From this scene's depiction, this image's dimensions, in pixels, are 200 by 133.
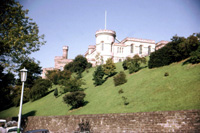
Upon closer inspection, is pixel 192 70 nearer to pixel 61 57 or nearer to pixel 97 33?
pixel 97 33

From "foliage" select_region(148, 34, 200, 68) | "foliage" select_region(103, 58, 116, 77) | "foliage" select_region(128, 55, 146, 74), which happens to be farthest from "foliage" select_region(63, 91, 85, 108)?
"foliage" select_region(148, 34, 200, 68)

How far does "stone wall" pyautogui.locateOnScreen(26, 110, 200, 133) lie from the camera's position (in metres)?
10.4

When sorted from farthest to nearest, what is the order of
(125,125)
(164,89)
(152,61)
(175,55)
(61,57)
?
(61,57) → (152,61) → (175,55) → (164,89) → (125,125)

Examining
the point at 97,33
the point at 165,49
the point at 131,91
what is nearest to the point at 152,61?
the point at 165,49

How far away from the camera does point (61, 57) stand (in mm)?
80750

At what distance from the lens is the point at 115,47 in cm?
6631

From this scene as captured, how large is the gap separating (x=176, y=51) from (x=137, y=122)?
849 inches

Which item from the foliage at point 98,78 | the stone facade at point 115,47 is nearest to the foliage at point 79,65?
the stone facade at point 115,47

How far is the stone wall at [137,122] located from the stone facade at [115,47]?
43.8 meters

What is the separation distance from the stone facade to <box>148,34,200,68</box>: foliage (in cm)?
2859

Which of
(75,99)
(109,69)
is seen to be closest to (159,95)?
(75,99)

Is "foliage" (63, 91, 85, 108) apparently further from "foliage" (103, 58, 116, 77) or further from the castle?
the castle

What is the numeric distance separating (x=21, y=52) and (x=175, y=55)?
78.5 feet

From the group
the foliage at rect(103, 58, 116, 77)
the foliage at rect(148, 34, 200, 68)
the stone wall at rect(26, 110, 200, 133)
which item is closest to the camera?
the stone wall at rect(26, 110, 200, 133)
